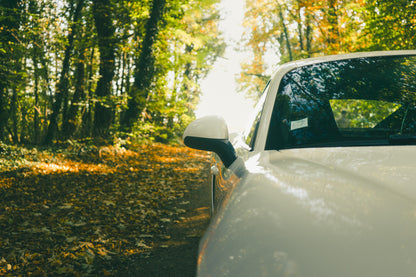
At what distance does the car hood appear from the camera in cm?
92

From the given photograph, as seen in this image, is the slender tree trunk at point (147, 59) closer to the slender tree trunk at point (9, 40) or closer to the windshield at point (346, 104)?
the slender tree trunk at point (9, 40)

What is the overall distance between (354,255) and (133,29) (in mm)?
13540

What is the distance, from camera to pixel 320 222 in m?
1.06

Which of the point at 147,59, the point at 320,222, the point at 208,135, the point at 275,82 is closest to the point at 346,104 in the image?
the point at 275,82

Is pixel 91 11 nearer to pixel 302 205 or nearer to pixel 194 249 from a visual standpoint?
pixel 194 249

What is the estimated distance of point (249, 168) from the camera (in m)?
1.61

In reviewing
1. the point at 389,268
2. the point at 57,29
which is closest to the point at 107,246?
the point at 389,268

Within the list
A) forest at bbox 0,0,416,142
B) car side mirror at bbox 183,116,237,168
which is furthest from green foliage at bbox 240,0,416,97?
car side mirror at bbox 183,116,237,168

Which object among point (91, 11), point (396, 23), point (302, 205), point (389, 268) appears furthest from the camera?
point (91, 11)

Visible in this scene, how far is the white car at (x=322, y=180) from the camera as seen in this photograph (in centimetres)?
95

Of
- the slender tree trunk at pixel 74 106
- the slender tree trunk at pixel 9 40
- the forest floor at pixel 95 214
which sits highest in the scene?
the slender tree trunk at pixel 9 40

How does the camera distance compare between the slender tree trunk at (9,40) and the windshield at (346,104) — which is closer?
the windshield at (346,104)

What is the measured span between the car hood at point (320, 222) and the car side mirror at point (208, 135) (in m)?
0.37

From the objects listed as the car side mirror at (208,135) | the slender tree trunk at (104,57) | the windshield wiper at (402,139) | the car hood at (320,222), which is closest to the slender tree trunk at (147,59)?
the slender tree trunk at (104,57)
